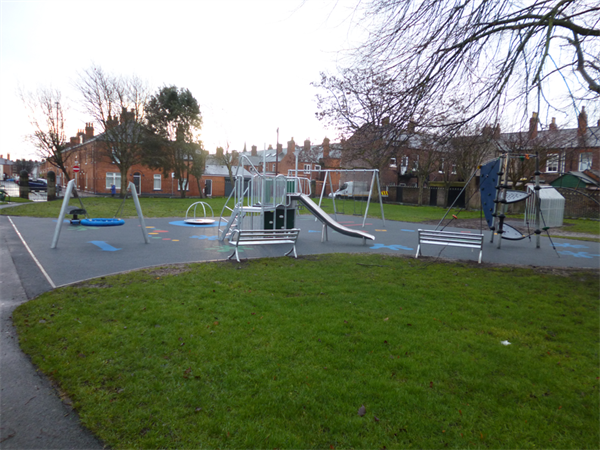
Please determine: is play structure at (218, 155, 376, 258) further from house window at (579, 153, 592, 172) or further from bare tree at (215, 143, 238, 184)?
bare tree at (215, 143, 238, 184)

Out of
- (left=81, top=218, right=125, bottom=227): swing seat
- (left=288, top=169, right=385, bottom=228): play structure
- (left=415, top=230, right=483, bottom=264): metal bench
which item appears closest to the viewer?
(left=415, top=230, right=483, bottom=264): metal bench

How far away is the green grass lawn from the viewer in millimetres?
2717

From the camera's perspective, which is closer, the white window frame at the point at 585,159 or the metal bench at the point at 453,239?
the metal bench at the point at 453,239

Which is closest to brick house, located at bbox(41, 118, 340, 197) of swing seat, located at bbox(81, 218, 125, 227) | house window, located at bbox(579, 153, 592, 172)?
house window, located at bbox(579, 153, 592, 172)

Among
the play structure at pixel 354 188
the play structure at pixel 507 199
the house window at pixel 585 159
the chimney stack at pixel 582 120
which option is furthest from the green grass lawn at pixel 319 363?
the house window at pixel 585 159

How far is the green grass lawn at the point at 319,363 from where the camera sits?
2717 mm

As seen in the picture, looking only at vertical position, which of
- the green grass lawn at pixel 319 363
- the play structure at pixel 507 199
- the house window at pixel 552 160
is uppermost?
the house window at pixel 552 160

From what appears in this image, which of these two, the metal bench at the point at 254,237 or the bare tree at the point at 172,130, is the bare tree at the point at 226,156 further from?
the metal bench at the point at 254,237

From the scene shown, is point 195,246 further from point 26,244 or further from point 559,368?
point 559,368

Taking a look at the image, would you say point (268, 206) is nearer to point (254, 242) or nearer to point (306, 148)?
point (254, 242)

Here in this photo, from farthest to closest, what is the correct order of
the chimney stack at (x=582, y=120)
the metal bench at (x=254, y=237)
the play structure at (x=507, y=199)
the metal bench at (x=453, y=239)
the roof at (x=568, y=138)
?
the play structure at (x=507, y=199), the metal bench at (x=453, y=239), the metal bench at (x=254, y=237), the roof at (x=568, y=138), the chimney stack at (x=582, y=120)

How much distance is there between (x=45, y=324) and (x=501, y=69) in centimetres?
757

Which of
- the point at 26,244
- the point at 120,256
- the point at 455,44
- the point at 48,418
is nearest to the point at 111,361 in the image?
the point at 48,418

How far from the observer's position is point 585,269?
334 inches
